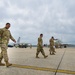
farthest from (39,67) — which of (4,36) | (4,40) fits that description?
(4,36)

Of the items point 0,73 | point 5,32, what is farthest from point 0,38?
point 0,73

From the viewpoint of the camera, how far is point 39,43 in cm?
1324

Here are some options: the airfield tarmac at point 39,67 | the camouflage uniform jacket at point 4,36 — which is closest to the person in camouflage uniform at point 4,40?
the camouflage uniform jacket at point 4,36

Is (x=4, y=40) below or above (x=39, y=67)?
above

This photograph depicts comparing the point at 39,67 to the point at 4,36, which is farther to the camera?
the point at 4,36

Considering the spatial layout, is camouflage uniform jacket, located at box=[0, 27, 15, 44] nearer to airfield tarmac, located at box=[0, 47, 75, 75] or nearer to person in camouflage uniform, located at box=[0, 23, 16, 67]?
person in camouflage uniform, located at box=[0, 23, 16, 67]

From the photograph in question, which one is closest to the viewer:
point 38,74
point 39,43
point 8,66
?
point 38,74

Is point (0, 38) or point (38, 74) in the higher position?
point (0, 38)

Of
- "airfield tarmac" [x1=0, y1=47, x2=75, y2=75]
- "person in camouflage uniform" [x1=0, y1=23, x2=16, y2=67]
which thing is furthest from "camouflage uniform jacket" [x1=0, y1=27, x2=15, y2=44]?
"airfield tarmac" [x1=0, y1=47, x2=75, y2=75]

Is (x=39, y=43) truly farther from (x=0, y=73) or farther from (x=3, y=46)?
(x=0, y=73)

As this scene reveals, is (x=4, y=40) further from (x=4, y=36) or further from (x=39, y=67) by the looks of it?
(x=39, y=67)

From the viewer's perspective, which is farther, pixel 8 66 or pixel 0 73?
pixel 8 66

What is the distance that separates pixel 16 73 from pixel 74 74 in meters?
2.10

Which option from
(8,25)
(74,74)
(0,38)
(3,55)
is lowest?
(74,74)
